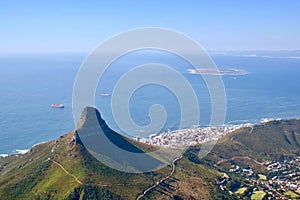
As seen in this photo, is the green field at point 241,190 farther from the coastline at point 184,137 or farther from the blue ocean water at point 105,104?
the blue ocean water at point 105,104

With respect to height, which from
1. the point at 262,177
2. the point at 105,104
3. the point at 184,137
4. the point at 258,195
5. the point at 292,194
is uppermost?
the point at 258,195

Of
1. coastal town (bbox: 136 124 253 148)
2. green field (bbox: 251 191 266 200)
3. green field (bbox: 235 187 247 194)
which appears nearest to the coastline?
coastal town (bbox: 136 124 253 148)

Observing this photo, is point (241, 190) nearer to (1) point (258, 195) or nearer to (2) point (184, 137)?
(1) point (258, 195)

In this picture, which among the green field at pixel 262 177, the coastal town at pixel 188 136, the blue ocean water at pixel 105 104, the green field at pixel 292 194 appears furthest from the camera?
the blue ocean water at pixel 105 104

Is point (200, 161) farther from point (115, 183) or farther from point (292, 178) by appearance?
point (115, 183)

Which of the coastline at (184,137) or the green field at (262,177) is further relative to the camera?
the coastline at (184,137)

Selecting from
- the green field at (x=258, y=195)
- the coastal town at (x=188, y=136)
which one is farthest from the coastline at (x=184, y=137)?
the green field at (x=258, y=195)

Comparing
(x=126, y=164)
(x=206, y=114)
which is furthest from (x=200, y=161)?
(x=206, y=114)

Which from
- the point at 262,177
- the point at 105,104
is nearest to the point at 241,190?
the point at 262,177

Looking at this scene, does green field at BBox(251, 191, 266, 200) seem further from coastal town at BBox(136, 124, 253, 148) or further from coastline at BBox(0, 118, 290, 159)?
coastal town at BBox(136, 124, 253, 148)

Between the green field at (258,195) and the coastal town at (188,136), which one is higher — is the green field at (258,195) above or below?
above

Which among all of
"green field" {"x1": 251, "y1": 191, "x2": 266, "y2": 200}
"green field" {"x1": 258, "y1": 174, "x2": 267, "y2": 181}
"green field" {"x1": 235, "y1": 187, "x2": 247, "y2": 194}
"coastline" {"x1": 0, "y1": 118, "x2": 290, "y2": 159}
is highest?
"green field" {"x1": 251, "y1": 191, "x2": 266, "y2": 200}

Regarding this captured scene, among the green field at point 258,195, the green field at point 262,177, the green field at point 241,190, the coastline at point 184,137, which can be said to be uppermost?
the green field at point 258,195
